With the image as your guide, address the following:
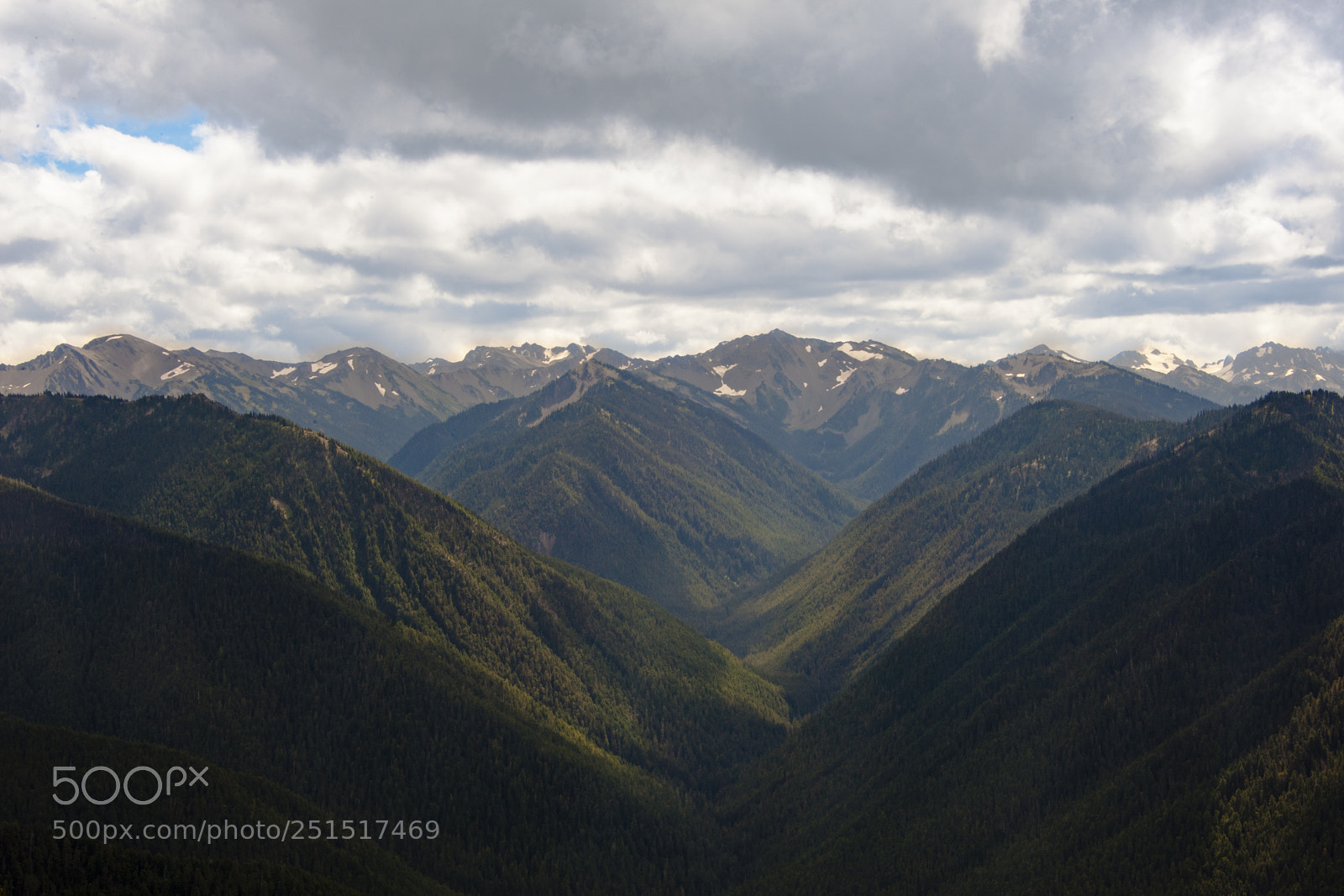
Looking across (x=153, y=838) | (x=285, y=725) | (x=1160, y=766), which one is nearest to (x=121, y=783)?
(x=153, y=838)

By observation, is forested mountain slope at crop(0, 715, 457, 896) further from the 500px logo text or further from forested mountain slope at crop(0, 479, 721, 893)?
forested mountain slope at crop(0, 479, 721, 893)

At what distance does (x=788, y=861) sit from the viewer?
19262 centimetres

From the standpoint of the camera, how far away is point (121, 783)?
138 meters

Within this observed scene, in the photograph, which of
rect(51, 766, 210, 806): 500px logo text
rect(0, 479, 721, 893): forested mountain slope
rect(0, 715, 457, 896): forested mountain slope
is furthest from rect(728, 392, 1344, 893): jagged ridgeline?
rect(51, 766, 210, 806): 500px logo text

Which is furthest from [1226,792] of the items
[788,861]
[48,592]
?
[48,592]

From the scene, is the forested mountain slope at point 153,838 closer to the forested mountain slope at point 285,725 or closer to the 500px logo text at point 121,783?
the 500px logo text at point 121,783

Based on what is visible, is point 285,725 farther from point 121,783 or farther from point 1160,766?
point 1160,766

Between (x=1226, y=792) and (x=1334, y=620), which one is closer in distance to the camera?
(x=1226, y=792)

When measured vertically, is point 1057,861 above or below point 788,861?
above

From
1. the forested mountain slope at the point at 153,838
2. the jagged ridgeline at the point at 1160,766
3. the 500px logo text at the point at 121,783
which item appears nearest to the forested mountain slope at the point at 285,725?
the forested mountain slope at the point at 153,838

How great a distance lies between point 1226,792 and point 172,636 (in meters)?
199

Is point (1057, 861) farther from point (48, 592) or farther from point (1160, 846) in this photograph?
point (48, 592)

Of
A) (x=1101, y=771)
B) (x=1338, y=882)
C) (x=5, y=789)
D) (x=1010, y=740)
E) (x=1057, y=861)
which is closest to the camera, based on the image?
(x=1338, y=882)

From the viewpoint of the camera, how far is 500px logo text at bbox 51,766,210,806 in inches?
5271
